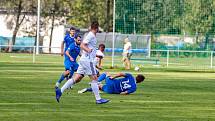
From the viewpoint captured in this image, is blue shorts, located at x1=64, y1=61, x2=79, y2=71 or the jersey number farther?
blue shorts, located at x1=64, y1=61, x2=79, y2=71

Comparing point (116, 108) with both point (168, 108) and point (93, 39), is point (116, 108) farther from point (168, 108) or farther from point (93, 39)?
point (93, 39)

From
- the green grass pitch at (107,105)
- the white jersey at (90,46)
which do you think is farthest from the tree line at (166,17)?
the white jersey at (90,46)

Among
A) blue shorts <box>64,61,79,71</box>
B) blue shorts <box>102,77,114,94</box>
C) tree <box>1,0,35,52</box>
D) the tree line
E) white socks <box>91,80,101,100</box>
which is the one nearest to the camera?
white socks <box>91,80,101,100</box>

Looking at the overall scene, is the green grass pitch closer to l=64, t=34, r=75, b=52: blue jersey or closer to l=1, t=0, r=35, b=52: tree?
l=64, t=34, r=75, b=52: blue jersey

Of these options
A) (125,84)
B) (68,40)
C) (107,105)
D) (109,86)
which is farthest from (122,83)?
(107,105)

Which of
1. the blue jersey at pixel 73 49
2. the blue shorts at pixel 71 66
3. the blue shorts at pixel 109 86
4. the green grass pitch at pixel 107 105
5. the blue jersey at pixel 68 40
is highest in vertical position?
the blue jersey at pixel 68 40

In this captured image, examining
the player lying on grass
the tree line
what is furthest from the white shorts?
the tree line

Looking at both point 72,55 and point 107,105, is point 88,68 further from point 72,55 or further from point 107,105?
point 72,55

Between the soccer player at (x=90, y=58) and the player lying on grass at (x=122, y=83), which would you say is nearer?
the soccer player at (x=90, y=58)

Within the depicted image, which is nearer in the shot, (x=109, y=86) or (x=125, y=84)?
(x=125, y=84)

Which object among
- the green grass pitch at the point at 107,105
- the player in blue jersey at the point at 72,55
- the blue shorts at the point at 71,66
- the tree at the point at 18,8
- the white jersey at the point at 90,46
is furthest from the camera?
the tree at the point at 18,8

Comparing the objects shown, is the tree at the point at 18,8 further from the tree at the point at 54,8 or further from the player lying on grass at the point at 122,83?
the player lying on grass at the point at 122,83

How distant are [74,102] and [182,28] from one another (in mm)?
31509

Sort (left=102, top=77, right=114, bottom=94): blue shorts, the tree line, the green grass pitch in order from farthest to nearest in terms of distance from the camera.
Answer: the tree line
(left=102, top=77, right=114, bottom=94): blue shorts
the green grass pitch
